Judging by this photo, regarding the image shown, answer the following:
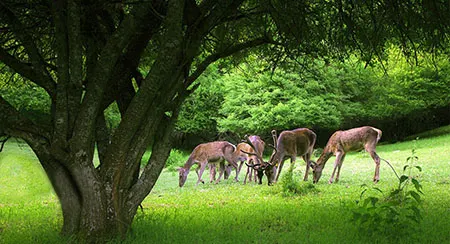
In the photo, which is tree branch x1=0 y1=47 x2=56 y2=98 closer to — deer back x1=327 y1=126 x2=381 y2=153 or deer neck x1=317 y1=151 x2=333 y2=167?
deer neck x1=317 y1=151 x2=333 y2=167

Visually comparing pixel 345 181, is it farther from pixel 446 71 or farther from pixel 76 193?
pixel 446 71

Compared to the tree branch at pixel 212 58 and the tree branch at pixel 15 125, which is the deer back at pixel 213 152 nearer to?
Result: the tree branch at pixel 212 58

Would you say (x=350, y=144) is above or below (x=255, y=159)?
below

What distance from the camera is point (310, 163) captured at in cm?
1441

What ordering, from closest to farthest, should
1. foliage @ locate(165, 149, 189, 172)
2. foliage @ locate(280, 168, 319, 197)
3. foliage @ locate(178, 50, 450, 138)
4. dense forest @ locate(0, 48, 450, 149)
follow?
foliage @ locate(280, 168, 319, 197) < foliage @ locate(165, 149, 189, 172) < dense forest @ locate(0, 48, 450, 149) < foliage @ locate(178, 50, 450, 138)

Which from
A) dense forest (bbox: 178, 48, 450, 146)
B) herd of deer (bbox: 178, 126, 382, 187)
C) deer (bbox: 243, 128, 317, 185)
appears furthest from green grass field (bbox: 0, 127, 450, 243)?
dense forest (bbox: 178, 48, 450, 146)

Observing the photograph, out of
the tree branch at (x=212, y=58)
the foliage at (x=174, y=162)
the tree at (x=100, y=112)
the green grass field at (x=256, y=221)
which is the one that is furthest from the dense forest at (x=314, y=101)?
the tree at (x=100, y=112)

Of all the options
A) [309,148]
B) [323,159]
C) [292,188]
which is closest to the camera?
[292,188]

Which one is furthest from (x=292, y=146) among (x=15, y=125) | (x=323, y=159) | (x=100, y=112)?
(x=15, y=125)

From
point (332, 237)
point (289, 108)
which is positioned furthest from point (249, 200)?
point (289, 108)

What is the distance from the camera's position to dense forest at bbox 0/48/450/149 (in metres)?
29.7

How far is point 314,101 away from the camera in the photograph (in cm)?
3034

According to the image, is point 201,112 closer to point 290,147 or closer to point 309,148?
point 309,148

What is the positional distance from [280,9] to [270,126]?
79.7 ft
